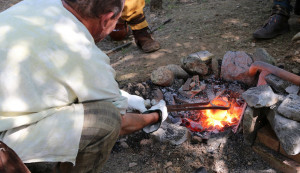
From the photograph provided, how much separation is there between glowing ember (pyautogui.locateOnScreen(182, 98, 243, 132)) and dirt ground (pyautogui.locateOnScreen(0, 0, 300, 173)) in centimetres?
22

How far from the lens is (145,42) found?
4.14 meters

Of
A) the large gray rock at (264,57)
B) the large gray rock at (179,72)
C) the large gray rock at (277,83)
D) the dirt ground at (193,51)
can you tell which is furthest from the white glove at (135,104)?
the large gray rock at (264,57)

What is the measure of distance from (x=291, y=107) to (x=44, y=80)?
1623 millimetres

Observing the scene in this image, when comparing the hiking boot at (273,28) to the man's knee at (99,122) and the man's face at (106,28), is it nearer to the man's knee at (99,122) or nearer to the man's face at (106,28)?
the man's face at (106,28)

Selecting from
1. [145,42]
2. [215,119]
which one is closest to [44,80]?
[215,119]

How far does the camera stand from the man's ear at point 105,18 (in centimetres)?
179

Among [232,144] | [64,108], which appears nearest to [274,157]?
[232,144]

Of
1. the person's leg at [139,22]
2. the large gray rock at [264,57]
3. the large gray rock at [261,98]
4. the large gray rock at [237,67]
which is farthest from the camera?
the person's leg at [139,22]

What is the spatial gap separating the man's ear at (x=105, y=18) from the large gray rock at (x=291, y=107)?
135 centimetres

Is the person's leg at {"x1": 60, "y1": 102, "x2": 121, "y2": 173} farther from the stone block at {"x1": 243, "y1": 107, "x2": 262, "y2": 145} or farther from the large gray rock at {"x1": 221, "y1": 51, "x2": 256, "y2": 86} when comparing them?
the large gray rock at {"x1": 221, "y1": 51, "x2": 256, "y2": 86}

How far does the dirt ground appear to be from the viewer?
222cm

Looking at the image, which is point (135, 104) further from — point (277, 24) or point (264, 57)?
point (277, 24)

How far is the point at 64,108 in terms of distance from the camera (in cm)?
164

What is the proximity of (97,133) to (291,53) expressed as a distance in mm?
2724
